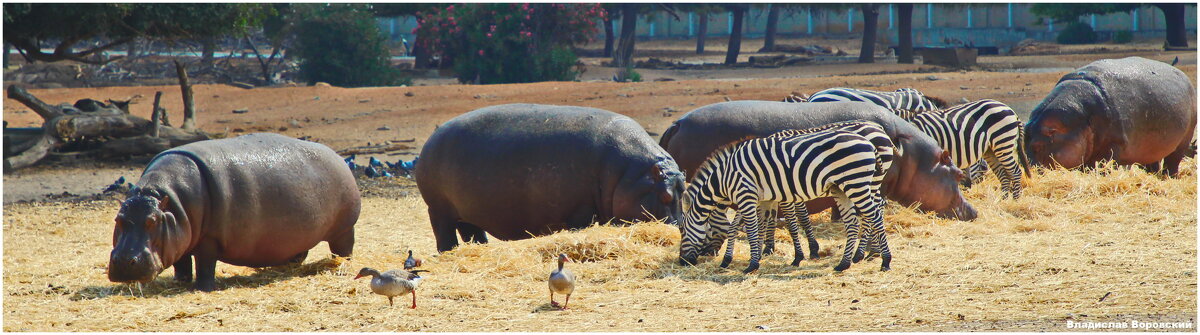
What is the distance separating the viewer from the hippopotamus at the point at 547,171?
7.63 meters

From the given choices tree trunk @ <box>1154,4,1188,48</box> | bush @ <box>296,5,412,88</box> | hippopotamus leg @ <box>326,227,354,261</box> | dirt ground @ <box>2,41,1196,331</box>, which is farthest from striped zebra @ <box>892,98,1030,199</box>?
tree trunk @ <box>1154,4,1188,48</box>

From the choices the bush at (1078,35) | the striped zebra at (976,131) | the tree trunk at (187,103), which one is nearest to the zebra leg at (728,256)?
the striped zebra at (976,131)

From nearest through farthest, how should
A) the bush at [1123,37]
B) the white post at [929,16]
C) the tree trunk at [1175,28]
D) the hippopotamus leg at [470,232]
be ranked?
the hippopotamus leg at [470,232]
the tree trunk at [1175,28]
the bush at [1123,37]
the white post at [929,16]

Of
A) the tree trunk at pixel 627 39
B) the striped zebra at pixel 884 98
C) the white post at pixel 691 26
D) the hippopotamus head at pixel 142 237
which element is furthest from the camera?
the white post at pixel 691 26

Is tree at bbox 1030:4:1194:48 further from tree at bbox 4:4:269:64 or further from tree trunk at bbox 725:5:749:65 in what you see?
tree at bbox 4:4:269:64

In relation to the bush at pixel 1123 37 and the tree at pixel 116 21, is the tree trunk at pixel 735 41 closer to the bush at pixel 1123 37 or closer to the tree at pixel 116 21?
the bush at pixel 1123 37

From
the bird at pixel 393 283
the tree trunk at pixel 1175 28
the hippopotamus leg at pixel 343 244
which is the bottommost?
the tree trunk at pixel 1175 28

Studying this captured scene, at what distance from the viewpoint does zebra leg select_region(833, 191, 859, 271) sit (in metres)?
6.80

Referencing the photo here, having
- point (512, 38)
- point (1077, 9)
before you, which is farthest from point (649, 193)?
point (1077, 9)

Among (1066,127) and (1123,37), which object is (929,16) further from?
(1066,127)

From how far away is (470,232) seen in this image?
8711 mm

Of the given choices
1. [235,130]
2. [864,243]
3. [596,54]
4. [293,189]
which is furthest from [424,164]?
[596,54]

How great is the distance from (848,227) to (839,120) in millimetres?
1657

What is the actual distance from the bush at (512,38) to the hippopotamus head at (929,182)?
19.3 m
